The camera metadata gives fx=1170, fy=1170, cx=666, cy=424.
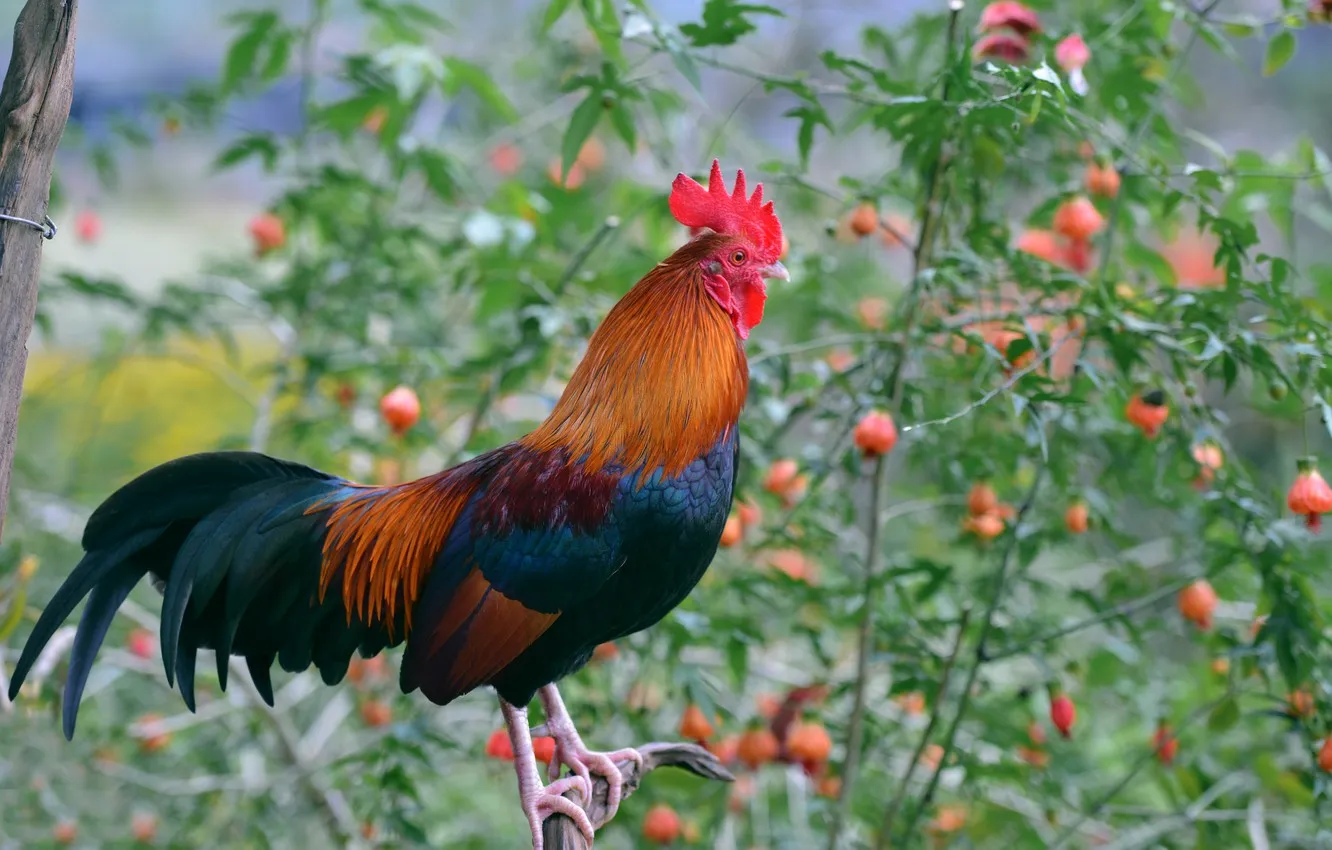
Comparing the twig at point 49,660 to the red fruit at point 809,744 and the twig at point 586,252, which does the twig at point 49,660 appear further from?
the red fruit at point 809,744

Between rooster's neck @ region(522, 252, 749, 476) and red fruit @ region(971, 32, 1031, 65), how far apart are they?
2.84 feet

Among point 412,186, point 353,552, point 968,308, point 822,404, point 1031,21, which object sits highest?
point 412,186

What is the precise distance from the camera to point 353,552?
1.97m

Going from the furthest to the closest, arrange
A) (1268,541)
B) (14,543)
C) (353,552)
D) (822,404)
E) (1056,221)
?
(14,543), (822,404), (1056,221), (1268,541), (353,552)

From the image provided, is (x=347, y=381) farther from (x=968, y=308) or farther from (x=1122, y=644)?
(x=1122, y=644)

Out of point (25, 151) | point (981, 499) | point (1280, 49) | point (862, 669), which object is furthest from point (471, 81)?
point (1280, 49)

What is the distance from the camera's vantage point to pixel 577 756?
213 cm

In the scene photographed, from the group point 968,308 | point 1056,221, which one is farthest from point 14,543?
point 1056,221

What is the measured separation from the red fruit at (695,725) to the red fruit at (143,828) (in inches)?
73.9

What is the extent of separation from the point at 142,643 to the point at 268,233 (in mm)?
1226

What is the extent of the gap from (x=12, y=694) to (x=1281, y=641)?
2081mm

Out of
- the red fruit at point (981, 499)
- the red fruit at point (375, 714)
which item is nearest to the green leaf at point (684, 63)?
the red fruit at point (981, 499)

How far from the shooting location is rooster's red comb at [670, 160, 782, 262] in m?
1.93

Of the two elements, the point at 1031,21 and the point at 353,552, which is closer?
the point at 353,552
